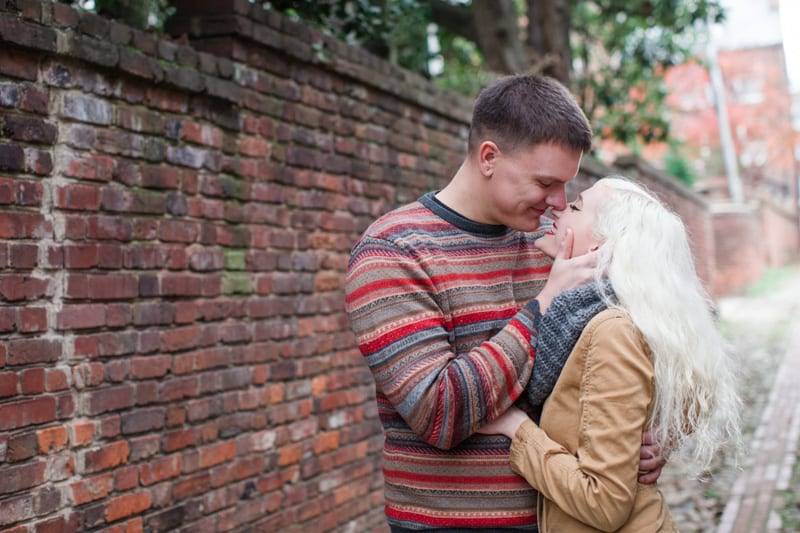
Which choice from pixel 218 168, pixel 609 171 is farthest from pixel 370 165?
pixel 609 171

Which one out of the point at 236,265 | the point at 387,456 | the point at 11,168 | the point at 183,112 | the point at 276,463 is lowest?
the point at 276,463

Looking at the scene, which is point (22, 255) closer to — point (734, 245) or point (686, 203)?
point (686, 203)

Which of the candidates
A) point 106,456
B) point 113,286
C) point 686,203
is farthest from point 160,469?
point 686,203

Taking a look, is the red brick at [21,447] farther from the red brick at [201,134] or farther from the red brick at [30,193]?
the red brick at [201,134]

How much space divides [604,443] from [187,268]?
2.09 meters

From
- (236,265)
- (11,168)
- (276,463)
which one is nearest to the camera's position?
(11,168)

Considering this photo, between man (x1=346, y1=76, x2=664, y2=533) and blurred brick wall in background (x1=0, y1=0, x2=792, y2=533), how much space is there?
4.18ft

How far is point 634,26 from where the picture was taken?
10.3 meters

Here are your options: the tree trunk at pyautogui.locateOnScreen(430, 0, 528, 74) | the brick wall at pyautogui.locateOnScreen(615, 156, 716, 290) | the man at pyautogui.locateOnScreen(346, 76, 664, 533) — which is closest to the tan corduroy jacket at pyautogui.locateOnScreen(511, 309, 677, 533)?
the man at pyautogui.locateOnScreen(346, 76, 664, 533)

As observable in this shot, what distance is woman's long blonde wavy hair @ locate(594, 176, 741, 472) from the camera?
2064 millimetres

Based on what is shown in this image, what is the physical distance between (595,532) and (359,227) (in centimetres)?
297

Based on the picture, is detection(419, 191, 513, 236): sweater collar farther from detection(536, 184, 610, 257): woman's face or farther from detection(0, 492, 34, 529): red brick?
detection(0, 492, 34, 529): red brick

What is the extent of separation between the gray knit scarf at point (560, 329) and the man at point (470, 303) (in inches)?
1.2

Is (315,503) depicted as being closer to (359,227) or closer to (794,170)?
(359,227)
